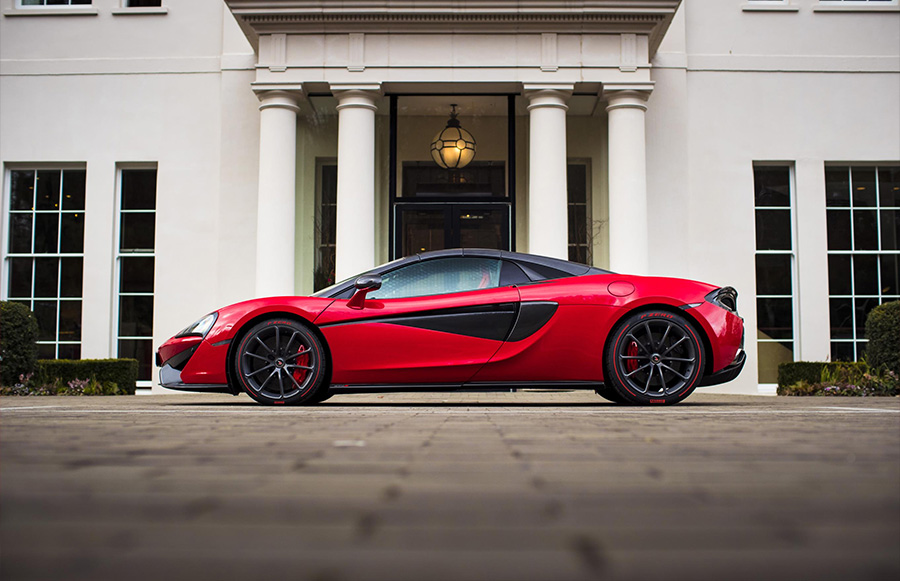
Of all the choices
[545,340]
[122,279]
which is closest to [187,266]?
[122,279]

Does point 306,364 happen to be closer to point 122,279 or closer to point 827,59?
point 122,279

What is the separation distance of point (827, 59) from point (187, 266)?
11.1 m

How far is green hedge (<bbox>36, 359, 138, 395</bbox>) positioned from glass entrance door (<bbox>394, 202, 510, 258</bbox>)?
4429mm

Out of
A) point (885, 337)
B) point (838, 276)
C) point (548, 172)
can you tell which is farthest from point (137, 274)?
point (838, 276)

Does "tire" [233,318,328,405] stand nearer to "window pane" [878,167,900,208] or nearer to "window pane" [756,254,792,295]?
"window pane" [756,254,792,295]

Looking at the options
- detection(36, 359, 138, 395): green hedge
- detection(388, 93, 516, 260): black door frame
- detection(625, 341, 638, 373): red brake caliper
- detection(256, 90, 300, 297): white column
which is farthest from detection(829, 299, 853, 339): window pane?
detection(36, 359, 138, 395): green hedge

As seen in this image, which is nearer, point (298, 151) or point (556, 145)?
point (556, 145)

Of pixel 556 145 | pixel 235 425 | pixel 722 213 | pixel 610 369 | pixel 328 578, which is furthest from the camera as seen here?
pixel 722 213

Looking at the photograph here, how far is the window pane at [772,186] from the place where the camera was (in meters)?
13.8

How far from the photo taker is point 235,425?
313cm

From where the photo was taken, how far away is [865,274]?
45.1 feet

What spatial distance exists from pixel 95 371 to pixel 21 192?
13.5ft

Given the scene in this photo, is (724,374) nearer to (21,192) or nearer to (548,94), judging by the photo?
(548,94)

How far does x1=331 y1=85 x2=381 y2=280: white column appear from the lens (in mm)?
12047
